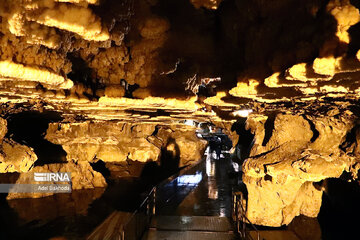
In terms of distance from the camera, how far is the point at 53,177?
10.9 metres

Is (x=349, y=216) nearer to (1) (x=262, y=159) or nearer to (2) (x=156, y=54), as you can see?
(1) (x=262, y=159)

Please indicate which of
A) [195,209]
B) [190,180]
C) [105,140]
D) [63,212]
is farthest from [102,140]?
[195,209]

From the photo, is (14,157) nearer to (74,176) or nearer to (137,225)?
(74,176)

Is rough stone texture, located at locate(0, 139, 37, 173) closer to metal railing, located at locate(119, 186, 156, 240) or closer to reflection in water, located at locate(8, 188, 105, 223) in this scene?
reflection in water, located at locate(8, 188, 105, 223)

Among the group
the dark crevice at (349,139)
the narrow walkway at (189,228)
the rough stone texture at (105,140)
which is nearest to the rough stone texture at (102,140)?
the rough stone texture at (105,140)

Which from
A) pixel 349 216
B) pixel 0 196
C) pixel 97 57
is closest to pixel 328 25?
pixel 97 57

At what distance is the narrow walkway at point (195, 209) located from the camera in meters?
5.16

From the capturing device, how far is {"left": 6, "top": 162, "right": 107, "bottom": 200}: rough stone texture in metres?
10.3

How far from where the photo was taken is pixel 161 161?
1480 cm

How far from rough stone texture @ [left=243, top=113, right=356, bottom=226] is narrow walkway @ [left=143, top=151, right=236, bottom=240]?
1.24 m

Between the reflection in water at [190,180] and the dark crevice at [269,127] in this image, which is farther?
the reflection in water at [190,180]

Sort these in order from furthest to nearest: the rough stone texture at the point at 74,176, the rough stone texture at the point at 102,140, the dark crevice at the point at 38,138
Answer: the rough stone texture at the point at 74,176 → the rough stone texture at the point at 102,140 → the dark crevice at the point at 38,138

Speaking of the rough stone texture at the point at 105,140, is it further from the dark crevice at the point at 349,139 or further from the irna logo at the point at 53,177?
the dark crevice at the point at 349,139

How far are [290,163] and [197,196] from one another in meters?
4.52
